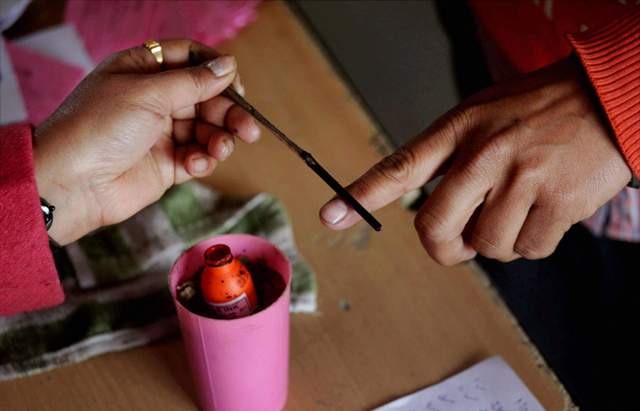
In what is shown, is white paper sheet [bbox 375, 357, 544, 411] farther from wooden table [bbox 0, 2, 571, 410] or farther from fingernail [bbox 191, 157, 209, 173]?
fingernail [bbox 191, 157, 209, 173]

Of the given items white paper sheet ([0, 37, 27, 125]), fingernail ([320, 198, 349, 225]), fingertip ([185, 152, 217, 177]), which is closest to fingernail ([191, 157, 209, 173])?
fingertip ([185, 152, 217, 177])

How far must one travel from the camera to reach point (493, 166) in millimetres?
650

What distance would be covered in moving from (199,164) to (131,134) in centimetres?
10

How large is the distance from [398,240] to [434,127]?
21cm

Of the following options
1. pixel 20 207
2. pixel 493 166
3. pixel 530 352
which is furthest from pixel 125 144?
pixel 530 352

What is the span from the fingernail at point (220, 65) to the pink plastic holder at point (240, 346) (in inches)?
7.2

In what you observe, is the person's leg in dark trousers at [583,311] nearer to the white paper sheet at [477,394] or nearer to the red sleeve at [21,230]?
the white paper sheet at [477,394]

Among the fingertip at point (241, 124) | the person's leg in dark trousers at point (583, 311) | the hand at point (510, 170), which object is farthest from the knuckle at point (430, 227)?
the person's leg in dark trousers at point (583, 311)

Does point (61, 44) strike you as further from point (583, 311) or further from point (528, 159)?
point (583, 311)

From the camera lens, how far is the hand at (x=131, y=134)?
718 millimetres

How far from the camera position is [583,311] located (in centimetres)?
118

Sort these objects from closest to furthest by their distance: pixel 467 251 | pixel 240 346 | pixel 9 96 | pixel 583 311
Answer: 1. pixel 240 346
2. pixel 467 251
3. pixel 9 96
4. pixel 583 311

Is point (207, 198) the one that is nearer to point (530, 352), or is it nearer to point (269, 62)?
point (269, 62)

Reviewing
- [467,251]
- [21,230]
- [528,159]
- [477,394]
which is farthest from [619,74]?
[21,230]
